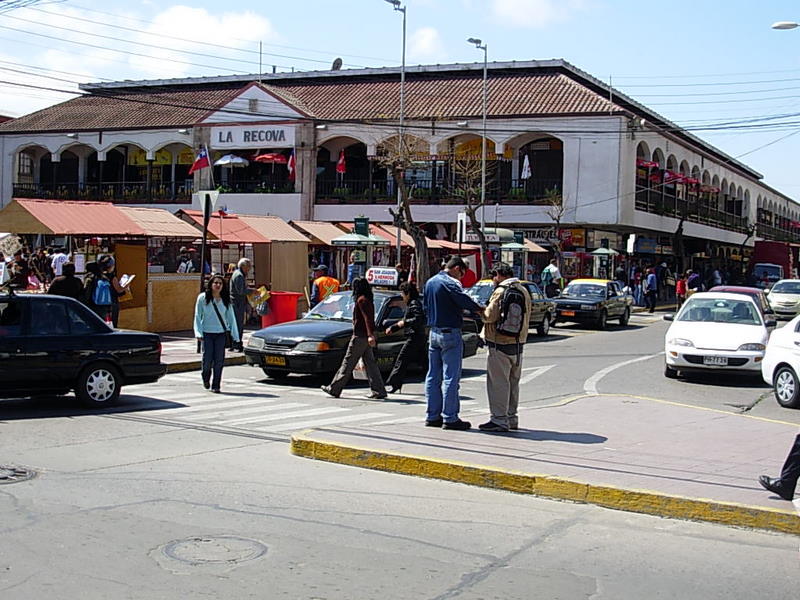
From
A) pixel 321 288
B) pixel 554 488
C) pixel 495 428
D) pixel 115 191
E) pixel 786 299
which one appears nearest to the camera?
pixel 554 488

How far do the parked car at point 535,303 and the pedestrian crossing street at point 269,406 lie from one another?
35.2 ft

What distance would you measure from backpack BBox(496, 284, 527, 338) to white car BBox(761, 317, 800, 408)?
20.2 ft

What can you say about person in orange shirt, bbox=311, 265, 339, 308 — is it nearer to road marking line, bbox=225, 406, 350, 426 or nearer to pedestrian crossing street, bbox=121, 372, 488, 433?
pedestrian crossing street, bbox=121, 372, 488, 433

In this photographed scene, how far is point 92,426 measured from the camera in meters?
11.6

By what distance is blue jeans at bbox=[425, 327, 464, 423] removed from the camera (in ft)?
35.3

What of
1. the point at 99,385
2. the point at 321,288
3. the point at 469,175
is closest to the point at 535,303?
the point at 321,288

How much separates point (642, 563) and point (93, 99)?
61.8 m

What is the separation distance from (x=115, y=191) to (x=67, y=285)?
143ft

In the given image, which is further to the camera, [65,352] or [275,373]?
[275,373]

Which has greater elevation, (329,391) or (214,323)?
(214,323)

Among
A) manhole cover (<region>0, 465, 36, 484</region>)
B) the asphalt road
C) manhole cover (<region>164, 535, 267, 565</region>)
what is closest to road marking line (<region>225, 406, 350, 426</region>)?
the asphalt road

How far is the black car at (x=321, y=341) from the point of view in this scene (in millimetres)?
15703

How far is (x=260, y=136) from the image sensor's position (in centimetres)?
5309

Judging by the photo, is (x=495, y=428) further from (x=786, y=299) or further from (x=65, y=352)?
(x=786, y=299)
